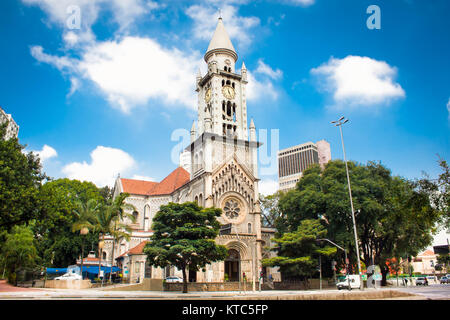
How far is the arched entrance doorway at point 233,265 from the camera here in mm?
42000

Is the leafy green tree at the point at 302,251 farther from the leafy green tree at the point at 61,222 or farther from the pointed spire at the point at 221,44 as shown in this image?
the pointed spire at the point at 221,44

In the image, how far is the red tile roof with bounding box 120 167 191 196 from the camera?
5544 cm

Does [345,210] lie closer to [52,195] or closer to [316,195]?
[316,195]

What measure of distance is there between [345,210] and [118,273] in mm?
31463

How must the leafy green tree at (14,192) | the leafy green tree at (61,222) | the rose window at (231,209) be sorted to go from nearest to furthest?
the leafy green tree at (14,192) → the leafy green tree at (61,222) → the rose window at (231,209)

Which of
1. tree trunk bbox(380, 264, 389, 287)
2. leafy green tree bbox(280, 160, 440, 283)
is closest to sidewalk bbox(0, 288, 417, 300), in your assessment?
leafy green tree bbox(280, 160, 440, 283)

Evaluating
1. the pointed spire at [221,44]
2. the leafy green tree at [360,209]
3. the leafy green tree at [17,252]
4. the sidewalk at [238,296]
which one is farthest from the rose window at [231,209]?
the leafy green tree at [17,252]

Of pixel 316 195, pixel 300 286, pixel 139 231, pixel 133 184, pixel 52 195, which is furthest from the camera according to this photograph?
pixel 133 184

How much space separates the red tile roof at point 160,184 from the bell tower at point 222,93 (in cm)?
910

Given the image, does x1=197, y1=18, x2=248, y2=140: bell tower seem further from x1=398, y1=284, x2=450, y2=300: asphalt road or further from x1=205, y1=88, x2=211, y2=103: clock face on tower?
x1=398, y1=284, x2=450, y2=300: asphalt road

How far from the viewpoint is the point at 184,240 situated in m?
28.8

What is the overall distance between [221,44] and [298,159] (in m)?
108

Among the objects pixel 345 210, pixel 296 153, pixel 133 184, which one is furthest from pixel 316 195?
pixel 296 153

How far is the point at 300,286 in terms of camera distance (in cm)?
3672
